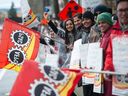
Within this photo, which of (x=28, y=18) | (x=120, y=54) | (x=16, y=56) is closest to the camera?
(x=120, y=54)

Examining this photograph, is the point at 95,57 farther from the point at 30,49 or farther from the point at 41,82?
the point at 30,49

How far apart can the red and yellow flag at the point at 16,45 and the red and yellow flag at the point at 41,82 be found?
2.65 meters

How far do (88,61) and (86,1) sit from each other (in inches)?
250

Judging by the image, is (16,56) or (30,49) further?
(30,49)

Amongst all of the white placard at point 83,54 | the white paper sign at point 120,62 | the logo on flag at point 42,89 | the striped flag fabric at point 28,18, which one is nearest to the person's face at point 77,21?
the striped flag fabric at point 28,18

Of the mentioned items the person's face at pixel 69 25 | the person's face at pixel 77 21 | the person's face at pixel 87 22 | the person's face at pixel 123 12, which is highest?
the person's face at pixel 77 21

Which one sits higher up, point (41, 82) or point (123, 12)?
point (123, 12)

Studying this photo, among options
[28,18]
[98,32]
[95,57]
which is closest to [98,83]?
[95,57]

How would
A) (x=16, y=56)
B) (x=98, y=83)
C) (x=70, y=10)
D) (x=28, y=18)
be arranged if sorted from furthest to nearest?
(x=70, y=10) < (x=28, y=18) < (x=16, y=56) < (x=98, y=83)

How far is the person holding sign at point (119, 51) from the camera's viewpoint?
19.0ft

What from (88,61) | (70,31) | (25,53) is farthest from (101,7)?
(88,61)

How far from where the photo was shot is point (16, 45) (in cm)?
830

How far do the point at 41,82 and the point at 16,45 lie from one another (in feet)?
Answer: 9.98

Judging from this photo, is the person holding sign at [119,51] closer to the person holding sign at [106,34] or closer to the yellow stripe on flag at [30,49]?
the person holding sign at [106,34]
